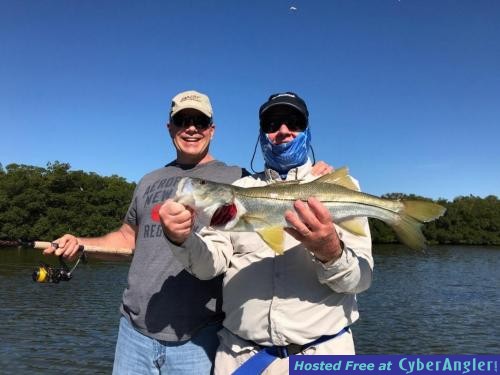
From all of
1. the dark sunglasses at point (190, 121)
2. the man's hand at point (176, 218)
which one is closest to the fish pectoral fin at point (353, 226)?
the man's hand at point (176, 218)

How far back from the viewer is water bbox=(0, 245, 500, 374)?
17266 mm

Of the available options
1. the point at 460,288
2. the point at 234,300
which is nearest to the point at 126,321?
the point at 234,300

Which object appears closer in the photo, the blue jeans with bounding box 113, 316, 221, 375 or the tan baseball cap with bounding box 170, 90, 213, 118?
the blue jeans with bounding box 113, 316, 221, 375

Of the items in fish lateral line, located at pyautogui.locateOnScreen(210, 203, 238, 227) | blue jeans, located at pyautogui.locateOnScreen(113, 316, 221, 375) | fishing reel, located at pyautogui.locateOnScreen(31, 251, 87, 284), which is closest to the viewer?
fish lateral line, located at pyautogui.locateOnScreen(210, 203, 238, 227)

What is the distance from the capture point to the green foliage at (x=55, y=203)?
82.9 meters

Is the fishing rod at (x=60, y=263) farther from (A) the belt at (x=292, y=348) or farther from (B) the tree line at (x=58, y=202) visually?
(B) the tree line at (x=58, y=202)

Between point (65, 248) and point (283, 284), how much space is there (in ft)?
8.15

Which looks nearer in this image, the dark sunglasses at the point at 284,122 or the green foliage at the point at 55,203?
the dark sunglasses at the point at 284,122

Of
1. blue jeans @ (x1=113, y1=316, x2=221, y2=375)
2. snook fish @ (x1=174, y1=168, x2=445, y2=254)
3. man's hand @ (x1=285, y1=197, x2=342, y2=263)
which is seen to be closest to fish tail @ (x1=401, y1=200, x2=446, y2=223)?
snook fish @ (x1=174, y1=168, x2=445, y2=254)

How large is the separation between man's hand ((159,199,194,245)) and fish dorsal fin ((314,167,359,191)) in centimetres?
113

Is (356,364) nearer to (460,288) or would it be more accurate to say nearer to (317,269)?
(317,269)

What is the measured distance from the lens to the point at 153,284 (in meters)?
4.59

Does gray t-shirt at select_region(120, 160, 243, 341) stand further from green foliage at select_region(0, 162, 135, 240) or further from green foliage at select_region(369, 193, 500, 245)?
green foliage at select_region(369, 193, 500, 245)

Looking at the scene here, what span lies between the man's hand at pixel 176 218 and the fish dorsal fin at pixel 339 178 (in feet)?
3.72
